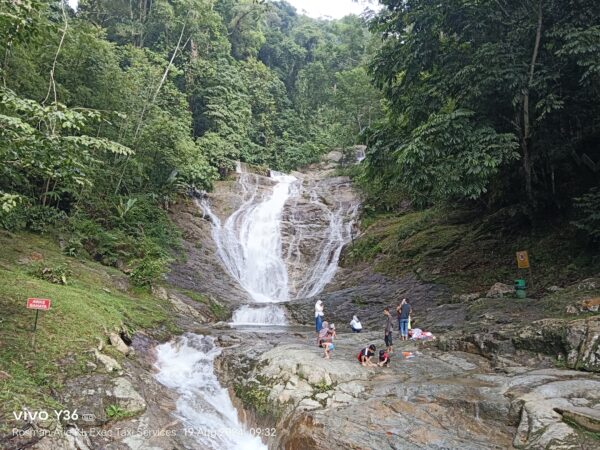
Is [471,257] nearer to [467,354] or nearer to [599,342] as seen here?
[467,354]

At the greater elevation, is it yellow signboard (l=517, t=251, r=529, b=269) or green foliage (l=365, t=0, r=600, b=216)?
green foliage (l=365, t=0, r=600, b=216)

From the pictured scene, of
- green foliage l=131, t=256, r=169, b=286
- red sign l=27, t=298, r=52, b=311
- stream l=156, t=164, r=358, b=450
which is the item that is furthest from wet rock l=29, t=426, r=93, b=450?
green foliage l=131, t=256, r=169, b=286

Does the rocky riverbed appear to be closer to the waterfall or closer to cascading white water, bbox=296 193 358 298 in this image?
the waterfall

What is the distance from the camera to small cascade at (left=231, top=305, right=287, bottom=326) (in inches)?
645

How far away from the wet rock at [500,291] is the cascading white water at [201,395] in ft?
28.3

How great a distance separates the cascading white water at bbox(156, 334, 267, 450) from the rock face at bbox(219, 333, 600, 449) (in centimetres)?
46

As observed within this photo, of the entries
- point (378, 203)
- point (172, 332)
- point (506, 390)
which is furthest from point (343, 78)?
point (506, 390)

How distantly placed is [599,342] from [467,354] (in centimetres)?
260

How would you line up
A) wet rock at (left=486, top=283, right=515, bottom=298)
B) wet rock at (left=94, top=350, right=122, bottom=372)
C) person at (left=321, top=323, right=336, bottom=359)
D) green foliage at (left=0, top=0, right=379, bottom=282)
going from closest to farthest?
green foliage at (left=0, top=0, right=379, bottom=282) < wet rock at (left=94, top=350, right=122, bottom=372) < person at (left=321, top=323, right=336, bottom=359) < wet rock at (left=486, top=283, right=515, bottom=298)

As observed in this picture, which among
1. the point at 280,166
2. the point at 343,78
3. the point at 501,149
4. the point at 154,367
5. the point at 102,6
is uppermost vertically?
the point at 102,6

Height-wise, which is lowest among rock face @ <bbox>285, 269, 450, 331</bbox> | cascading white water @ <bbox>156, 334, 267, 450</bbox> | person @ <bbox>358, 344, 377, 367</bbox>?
cascading white water @ <bbox>156, 334, 267, 450</bbox>

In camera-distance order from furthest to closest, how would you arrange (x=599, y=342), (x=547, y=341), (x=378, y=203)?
1. (x=378, y=203)
2. (x=547, y=341)
3. (x=599, y=342)

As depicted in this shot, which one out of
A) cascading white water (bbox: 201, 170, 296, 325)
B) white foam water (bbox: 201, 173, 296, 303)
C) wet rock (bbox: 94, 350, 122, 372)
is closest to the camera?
wet rock (bbox: 94, 350, 122, 372)

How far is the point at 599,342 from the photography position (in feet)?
25.0
